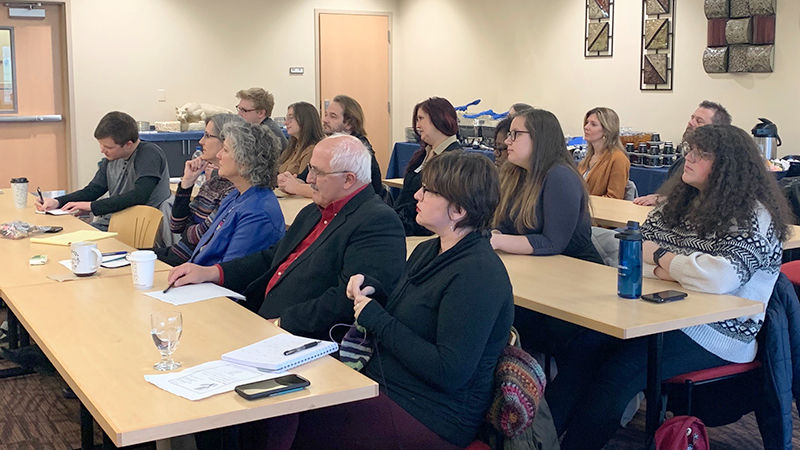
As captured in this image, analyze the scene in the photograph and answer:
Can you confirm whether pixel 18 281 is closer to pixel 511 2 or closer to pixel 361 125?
pixel 361 125

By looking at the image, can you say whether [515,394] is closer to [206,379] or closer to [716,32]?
[206,379]

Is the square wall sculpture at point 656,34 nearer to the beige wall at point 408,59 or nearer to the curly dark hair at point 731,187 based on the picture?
the beige wall at point 408,59

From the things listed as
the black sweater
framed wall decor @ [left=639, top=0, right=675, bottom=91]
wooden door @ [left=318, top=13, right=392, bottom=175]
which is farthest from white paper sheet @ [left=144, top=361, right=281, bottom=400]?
wooden door @ [left=318, top=13, right=392, bottom=175]

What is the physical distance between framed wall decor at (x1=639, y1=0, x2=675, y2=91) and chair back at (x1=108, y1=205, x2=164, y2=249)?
16.0ft

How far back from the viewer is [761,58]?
267 inches

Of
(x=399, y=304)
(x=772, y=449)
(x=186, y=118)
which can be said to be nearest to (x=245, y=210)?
(x=399, y=304)

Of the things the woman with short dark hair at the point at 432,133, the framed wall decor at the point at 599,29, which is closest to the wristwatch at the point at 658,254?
the woman with short dark hair at the point at 432,133

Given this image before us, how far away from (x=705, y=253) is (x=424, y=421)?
46.5 inches

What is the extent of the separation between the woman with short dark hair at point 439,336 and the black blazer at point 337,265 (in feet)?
1.00

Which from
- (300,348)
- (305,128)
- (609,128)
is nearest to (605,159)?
(609,128)

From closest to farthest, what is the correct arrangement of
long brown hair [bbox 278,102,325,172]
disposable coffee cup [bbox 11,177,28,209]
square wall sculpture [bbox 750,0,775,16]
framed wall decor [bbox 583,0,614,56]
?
disposable coffee cup [bbox 11,177,28,209]
long brown hair [bbox 278,102,325,172]
square wall sculpture [bbox 750,0,775,16]
framed wall decor [bbox 583,0,614,56]

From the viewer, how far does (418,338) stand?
90.4 inches

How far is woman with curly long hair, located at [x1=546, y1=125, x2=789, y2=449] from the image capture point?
2834 millimetres

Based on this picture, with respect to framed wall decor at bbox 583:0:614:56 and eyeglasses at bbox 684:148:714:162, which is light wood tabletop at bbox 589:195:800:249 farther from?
framed wall decor at bbox 583:0:614:56
